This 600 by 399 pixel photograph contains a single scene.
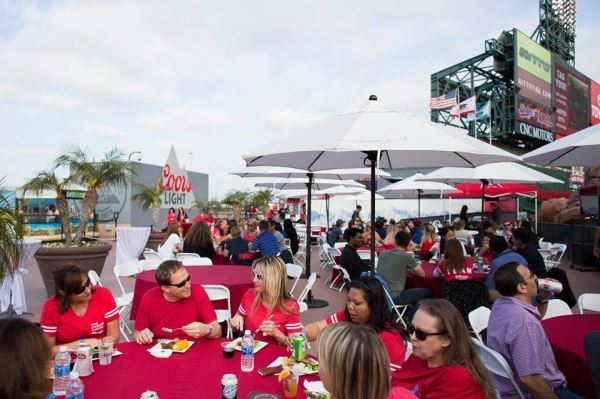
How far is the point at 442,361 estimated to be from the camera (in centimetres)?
223

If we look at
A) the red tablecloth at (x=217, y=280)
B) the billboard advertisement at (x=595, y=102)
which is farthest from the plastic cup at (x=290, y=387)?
the billboard advertisement at (x=595, y=102)

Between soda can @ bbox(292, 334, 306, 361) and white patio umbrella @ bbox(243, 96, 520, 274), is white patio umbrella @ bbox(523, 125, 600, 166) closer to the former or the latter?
white patio umbrella @ bbox(243, 96, 520, 274)

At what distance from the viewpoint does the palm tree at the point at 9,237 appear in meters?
5.22

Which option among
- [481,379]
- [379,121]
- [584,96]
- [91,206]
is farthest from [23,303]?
[584,96]

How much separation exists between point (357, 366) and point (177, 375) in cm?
127

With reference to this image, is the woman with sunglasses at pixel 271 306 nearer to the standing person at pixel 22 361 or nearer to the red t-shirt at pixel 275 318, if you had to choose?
the red t-shirt at pixel 275 318

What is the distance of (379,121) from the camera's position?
4.50m

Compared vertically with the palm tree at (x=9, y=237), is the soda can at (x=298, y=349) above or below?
below

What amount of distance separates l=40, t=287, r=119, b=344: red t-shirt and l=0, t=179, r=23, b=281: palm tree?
2.55 m

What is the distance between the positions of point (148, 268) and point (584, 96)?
60568mm

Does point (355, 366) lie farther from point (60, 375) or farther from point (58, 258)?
point (58, 258)

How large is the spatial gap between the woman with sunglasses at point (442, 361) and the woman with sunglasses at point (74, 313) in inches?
88.3

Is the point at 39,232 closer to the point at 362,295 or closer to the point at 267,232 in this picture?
the point at 267,232

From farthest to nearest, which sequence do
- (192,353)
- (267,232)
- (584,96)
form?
1. (584,96)
2. (267,232)
3. (192,353)
